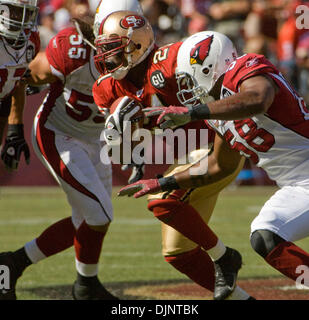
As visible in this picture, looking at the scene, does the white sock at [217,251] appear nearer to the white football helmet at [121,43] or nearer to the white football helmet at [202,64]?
the white football helmet at [202,64]

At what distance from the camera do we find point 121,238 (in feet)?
23.9

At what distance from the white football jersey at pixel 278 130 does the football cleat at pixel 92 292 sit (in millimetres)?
1667

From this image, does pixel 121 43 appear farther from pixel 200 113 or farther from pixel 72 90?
pixel 200 113

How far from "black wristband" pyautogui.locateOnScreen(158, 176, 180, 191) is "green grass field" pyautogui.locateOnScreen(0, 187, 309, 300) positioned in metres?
1.25

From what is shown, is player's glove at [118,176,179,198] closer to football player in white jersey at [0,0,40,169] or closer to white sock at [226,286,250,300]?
white sock at [226,286,250,300]

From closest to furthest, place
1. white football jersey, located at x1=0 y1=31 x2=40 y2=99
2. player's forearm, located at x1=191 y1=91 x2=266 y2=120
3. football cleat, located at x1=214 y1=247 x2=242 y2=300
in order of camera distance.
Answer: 1. player's forearm, located at x1=191 y1=91 x2=266 y2=120
2. football cleat, located at x1=214 y1=247 x2=242 y2=300
3. white football jersey, located at x1=0 y1=31 x2=40 y2=99

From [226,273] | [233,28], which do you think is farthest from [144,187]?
[233,28]

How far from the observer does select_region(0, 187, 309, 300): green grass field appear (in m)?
5.44

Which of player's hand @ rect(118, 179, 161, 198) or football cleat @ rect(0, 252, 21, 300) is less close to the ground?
player's hand @ rect(118, 179, 161, 198)

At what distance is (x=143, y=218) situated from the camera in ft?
28.1

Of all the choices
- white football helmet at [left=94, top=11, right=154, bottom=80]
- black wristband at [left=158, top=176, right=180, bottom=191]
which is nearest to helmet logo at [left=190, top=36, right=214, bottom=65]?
white football helmet at [left=94, top=11, right=154, bottom=80]

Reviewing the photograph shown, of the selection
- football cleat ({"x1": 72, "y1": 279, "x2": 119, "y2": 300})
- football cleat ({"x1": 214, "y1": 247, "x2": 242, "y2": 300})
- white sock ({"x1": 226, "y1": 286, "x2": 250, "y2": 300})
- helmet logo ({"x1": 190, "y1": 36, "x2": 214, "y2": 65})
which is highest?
helmet logo ({"x1": 190, "y1": 36, "x2": 214, "y2": 65})
